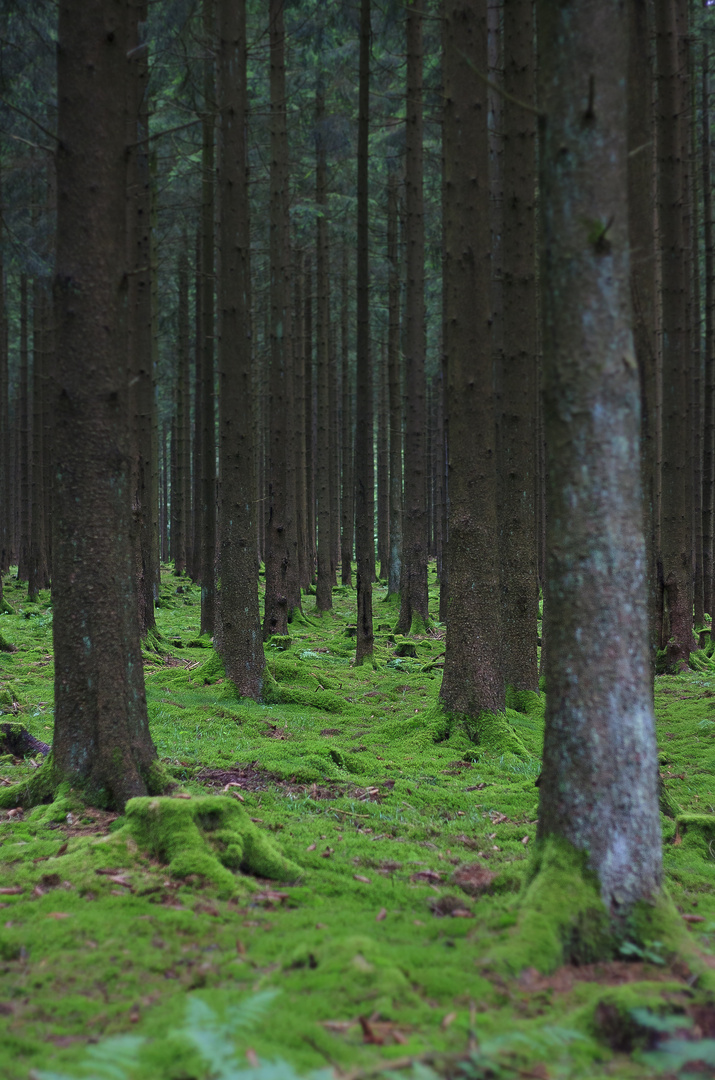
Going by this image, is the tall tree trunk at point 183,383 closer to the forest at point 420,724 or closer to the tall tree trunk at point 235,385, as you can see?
the forest at point 420,724

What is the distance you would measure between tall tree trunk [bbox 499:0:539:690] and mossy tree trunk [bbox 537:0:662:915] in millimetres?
5410

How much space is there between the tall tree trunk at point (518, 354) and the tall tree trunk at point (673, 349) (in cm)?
265

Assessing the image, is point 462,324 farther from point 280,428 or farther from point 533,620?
point 280,428

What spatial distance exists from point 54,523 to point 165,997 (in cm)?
279

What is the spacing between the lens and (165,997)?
272 centimetres

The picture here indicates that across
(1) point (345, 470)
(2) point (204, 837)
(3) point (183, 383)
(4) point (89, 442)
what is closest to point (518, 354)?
(4) point (89, 442)

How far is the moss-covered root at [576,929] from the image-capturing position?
2.91m

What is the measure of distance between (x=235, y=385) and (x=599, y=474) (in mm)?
6345

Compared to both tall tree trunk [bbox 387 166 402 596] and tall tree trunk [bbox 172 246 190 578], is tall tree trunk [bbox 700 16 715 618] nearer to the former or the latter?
tall tree trunk [bbox 387 166 402 596]

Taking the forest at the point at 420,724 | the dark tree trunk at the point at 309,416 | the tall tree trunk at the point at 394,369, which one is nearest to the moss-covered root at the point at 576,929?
the forest at the point at 420,724

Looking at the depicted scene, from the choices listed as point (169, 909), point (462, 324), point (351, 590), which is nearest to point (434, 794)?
point (169, 909)

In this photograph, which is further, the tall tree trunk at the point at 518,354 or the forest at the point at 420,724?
the tall tree trunk at the point at 518,354

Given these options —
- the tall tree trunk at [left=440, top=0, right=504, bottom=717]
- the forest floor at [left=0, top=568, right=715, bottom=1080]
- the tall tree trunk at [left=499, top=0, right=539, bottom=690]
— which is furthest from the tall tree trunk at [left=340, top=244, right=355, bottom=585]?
the forest floor at [left=0, top=568, right=715, bottom=1080]

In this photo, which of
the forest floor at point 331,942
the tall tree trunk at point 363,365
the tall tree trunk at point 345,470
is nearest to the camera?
the forest floor at point 331,942
